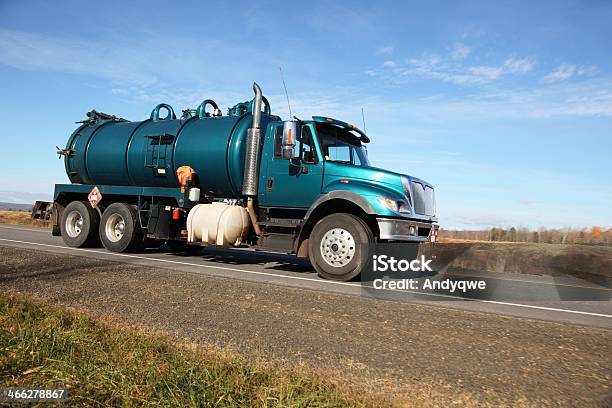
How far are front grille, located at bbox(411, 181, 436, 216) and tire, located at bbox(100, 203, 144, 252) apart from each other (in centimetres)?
675

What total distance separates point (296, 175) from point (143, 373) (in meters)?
6.29

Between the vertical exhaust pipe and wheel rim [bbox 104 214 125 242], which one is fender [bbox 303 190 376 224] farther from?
wheel rim [bbox 104 214 125 242]

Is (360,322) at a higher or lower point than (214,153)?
lower

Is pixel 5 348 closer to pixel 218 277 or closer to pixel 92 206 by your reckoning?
pixel 218 277

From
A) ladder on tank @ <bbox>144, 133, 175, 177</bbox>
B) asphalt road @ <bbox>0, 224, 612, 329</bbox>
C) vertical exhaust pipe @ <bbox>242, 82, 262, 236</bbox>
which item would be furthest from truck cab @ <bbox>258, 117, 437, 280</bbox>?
ladder on tank @ <bbox>144, 133, 175, 177</bbox>

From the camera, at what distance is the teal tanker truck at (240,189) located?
7848mm

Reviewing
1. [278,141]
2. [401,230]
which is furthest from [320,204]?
Result: [278,141]

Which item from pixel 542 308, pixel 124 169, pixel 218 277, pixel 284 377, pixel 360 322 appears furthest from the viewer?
pixel 124 169

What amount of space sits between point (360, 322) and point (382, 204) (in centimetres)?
334

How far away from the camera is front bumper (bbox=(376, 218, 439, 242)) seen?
294 inches

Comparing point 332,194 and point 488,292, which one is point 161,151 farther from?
point 488,292

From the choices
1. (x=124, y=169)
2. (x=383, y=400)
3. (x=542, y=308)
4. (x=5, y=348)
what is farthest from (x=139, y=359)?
(x=124, y=169)

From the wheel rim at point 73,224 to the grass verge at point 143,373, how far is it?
9189mm

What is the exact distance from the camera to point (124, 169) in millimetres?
11141
